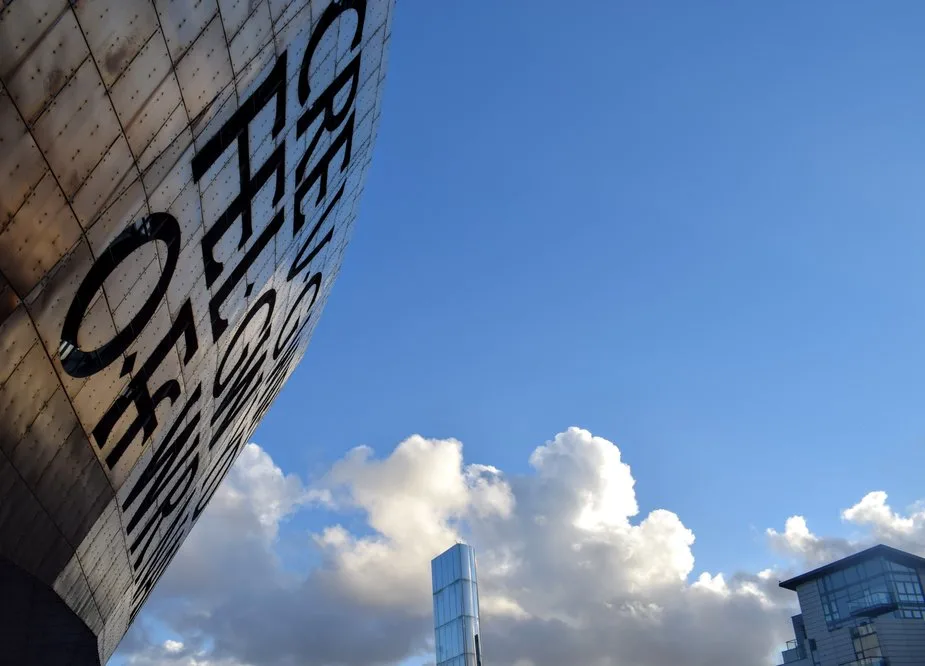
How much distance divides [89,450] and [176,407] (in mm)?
3393

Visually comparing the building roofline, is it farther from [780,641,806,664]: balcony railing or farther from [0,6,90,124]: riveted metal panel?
[0,6,90,124]: riveted metal panel

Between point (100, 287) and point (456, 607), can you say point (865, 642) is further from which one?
point (100, 287)

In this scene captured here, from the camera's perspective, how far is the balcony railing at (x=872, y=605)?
49969 millimetres

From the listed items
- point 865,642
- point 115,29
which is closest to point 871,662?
point 865,642

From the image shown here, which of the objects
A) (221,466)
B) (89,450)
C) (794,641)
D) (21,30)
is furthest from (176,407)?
(794,641)

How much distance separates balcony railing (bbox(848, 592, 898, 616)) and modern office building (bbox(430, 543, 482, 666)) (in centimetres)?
2857

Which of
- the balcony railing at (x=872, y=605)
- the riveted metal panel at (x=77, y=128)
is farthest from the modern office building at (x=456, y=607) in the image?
the riveted metal panel at (x=77, y=128)

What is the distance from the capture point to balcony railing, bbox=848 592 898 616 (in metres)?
50.0

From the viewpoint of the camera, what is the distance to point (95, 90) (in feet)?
25.2

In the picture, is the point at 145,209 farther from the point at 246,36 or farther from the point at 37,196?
the point at 246,36

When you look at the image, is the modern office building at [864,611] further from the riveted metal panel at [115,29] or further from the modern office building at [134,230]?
the riveted metal panel at [115,29]

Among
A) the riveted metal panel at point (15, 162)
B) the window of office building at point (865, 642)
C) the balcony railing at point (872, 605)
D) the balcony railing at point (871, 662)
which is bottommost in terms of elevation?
the balcony railing at point (871, 662)

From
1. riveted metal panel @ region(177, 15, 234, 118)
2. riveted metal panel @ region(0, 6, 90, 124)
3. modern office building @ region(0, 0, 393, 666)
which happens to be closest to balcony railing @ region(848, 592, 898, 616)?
modern office building @ region(0, 0, 393, 666)

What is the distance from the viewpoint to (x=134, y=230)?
9.41 metres
